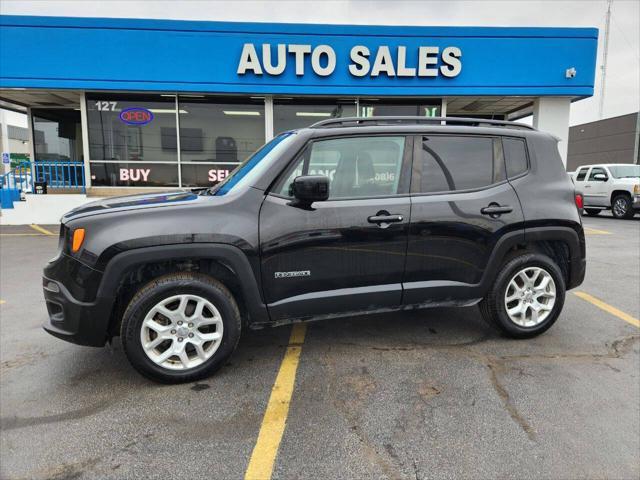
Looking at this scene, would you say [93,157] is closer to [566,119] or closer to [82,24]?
[82,24]

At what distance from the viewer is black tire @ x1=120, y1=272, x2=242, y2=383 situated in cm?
291

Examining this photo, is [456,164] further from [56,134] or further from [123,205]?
[56,134]

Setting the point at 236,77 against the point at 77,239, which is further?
the point at 236,77

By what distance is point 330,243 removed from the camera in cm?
322

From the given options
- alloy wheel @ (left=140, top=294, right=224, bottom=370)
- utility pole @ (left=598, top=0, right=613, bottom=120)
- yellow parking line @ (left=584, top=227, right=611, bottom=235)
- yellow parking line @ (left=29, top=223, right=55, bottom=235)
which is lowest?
yellow parking line @ (left=29, top=223, right=55, bottom=235)

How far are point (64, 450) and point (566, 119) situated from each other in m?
15.1

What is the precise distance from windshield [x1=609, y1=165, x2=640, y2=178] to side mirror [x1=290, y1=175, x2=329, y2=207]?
15.9 meters

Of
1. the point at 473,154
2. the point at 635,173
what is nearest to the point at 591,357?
the point at 473,154

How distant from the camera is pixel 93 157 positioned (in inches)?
514

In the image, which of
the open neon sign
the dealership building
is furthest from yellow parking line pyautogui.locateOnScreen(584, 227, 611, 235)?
the open neon sign

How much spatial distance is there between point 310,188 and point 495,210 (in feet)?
5.35

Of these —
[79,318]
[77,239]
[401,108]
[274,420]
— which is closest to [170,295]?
[79,318]

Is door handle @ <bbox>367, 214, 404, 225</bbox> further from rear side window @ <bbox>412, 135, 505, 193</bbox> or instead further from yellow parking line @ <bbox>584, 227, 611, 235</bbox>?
yellow parking line @ <bbox>584, 227, 611, 235</bbox>

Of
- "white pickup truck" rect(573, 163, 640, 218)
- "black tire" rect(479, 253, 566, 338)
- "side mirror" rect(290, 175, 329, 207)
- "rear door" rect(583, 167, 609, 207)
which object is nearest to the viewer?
"side mirror" rect(290, 175, 329, 207)
